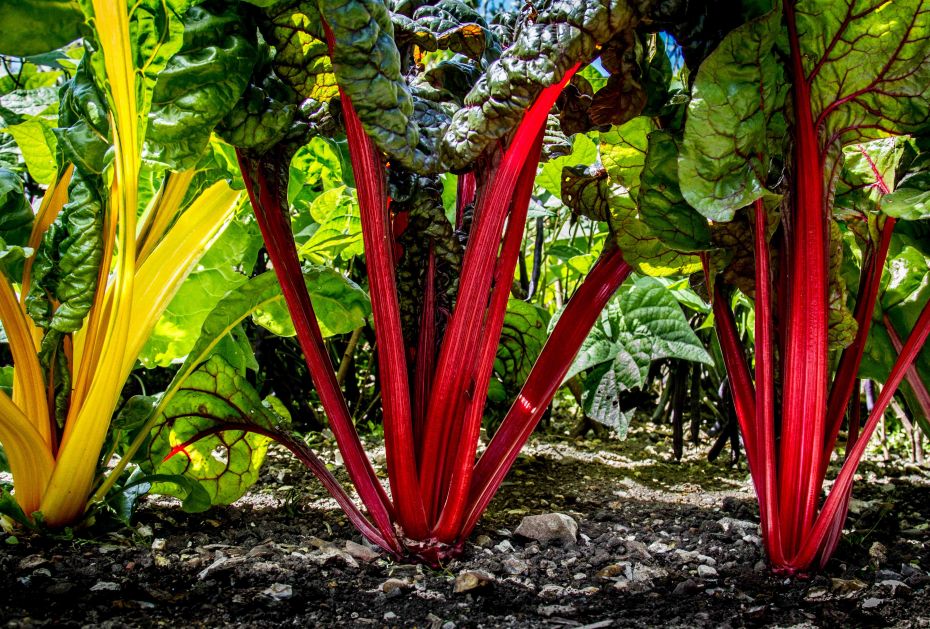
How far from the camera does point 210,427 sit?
3.88 feet

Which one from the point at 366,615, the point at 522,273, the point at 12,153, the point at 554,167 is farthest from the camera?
the point at 522,273

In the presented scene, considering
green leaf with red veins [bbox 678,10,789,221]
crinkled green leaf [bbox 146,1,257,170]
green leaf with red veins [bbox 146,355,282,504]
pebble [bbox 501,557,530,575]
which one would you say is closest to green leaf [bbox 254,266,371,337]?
green leaf with red veins [bbox 146,355,282,504]

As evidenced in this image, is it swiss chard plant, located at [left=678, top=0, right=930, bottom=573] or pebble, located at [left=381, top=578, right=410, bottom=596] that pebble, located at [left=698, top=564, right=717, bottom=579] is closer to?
swiss chard plant, located at [left=678, top=0, right=930, bottom=573]

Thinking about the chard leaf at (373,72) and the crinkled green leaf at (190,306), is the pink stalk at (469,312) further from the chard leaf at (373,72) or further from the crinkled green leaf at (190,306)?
the crinkled green leaf at (190,306)

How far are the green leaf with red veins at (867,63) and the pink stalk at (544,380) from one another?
0.39 metres

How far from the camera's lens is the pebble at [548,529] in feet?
3.68

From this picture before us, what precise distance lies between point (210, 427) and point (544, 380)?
1.85 feet

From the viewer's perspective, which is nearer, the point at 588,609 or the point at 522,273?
the point at 588,609

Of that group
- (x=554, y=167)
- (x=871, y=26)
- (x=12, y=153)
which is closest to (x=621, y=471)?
(x=554, y=167)

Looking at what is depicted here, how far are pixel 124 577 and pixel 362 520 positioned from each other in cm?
33

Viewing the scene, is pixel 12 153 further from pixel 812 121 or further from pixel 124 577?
pixel 812 121

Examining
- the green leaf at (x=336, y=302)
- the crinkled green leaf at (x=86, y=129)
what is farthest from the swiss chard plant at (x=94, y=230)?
the green leaf at (x=336, y=302)

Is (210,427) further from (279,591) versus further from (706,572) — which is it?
(706,572)

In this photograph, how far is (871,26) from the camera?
92cm
